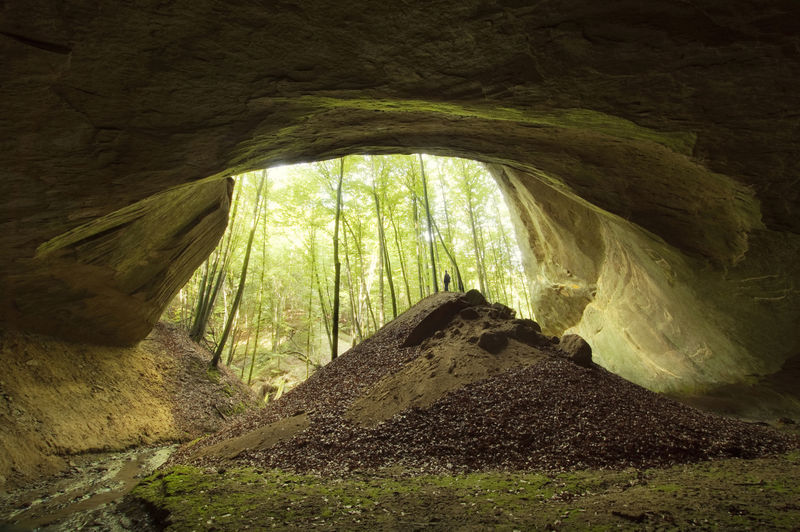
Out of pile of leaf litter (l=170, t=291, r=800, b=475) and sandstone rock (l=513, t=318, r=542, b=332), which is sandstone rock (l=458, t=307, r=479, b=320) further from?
sandstone rock (l=513, t=318, r=542, b=332)

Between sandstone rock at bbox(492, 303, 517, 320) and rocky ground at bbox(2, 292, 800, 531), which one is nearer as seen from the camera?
rocky ground at bbox(2, 292, 800, 531)

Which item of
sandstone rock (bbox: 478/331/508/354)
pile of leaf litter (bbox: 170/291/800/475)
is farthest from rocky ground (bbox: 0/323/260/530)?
sandstone rock (bbox: 478/331/508/354)

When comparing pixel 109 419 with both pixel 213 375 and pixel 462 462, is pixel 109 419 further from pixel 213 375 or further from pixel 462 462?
pixel 462 462

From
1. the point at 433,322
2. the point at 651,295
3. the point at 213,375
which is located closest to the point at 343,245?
the point at 213,375

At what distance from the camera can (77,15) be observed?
2.15 meters

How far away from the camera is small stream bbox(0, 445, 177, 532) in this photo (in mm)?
3438

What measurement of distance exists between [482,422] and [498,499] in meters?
1.83

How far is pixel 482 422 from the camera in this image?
476cm

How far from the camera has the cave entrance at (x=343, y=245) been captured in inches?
516

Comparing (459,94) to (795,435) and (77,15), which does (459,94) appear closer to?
(77,15)

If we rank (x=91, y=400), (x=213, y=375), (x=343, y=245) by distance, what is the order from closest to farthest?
(x=91, y=400) < (x=213, y=375) < (x=343, y=245)

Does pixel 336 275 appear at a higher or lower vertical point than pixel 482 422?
higher

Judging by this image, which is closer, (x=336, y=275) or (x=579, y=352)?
(x=579, y=352)

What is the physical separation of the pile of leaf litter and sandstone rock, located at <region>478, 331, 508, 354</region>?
0.9 inches
